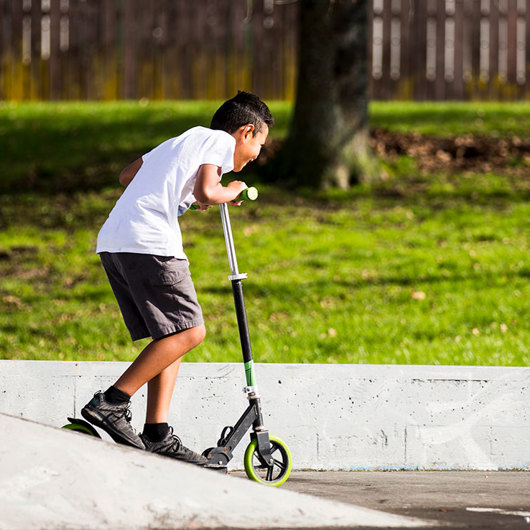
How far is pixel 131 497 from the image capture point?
3.79m

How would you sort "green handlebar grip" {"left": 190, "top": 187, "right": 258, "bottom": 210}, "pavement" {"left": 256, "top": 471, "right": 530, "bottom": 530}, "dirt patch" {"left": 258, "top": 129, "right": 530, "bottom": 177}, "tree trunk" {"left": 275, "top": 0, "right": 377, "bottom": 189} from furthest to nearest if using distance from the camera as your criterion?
"dirt patch" {"left": 258, "top": 129, "right": 530, "bottom": 177}
"tree trunk" {"left": 275, "top": 0, "right": 377, "bottom": 189}
"green handlebar grip" {"left": 190, "top": 187, "right": 258, "bottom": 210}
"pavement" {"left": 256, "top": 471, "right": 530, "bottom": 530}

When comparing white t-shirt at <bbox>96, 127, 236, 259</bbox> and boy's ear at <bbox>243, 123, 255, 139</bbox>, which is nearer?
white t-shirt at <bbox>96, 127, 236, 259</bbox>

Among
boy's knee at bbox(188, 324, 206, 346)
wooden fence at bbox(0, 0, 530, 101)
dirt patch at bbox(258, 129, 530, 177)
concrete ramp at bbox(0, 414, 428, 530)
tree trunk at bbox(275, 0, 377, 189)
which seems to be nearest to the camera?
concrete ramp at bbox(0, 414, 428, 530)

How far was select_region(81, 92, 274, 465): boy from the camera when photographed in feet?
13.7

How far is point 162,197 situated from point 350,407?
171 centimetres

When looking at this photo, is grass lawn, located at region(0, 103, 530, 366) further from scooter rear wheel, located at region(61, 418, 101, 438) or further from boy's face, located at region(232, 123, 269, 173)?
boy's face, located at region(232, 123, 269, 173)

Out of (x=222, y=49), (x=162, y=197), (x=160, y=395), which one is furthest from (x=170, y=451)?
(x=222, y=49)

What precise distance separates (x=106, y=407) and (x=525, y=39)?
594 inches

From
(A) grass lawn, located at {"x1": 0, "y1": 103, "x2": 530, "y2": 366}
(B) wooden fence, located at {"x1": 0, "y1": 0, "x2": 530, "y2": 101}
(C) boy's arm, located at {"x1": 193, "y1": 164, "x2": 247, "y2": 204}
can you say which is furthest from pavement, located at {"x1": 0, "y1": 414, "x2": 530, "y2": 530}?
(B) wooden fence, located at {"x1": 0, "y1": 0, "x2": 530, "y2": 101}

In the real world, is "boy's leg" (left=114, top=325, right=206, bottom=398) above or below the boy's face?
below

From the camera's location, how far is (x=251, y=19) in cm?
1695

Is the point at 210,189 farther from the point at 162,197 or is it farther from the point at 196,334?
the point at 196,334

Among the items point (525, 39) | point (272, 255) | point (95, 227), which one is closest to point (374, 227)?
point (272, 255)

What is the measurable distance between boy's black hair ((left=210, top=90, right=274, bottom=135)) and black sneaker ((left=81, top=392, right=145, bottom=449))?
1.33m
